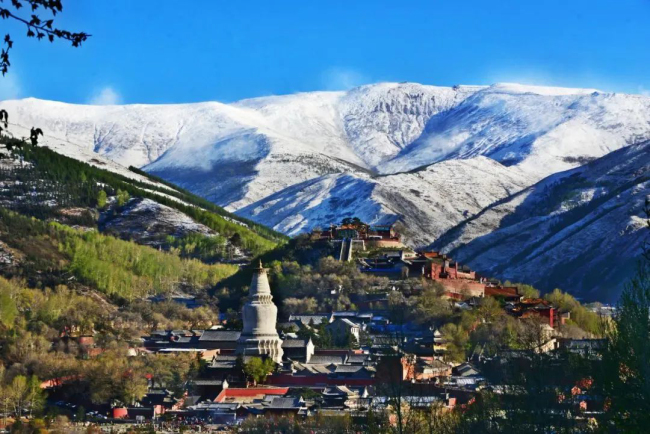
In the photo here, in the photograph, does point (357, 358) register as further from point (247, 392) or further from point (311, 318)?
point (311, 318)

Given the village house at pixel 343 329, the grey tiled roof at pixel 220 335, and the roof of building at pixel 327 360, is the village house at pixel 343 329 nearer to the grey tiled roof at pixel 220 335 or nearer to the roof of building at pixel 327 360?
the grey tiled roof at pixel 220 335

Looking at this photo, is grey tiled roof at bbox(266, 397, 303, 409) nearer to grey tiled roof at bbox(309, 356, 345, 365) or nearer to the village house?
grey tiled roof at bbox(309, 356, 345, 365)

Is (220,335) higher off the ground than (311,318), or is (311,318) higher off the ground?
(311,318)

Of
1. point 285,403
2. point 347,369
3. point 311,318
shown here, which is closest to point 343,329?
point 311,318

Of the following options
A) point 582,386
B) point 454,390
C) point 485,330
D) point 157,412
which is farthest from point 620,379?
point 485,330

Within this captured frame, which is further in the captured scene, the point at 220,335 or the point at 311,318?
the point at 311,318

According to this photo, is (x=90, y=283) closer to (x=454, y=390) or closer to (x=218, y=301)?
(x=218, y=301)

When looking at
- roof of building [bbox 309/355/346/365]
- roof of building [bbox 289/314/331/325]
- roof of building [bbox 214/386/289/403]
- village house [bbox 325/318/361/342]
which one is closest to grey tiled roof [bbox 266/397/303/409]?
roof of building [bbox 214/386/289/403]

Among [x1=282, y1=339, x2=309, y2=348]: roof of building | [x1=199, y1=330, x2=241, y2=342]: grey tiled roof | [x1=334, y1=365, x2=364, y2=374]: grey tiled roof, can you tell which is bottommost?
[x1=334, y1=365, x2=364, y2=374]: grey tiled roof
